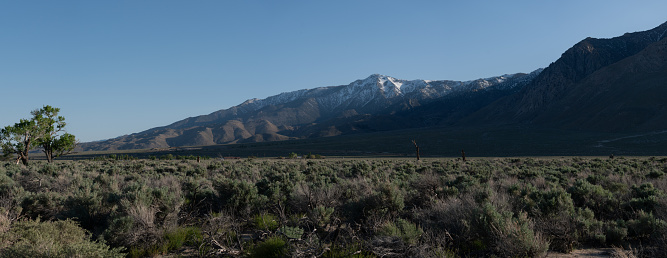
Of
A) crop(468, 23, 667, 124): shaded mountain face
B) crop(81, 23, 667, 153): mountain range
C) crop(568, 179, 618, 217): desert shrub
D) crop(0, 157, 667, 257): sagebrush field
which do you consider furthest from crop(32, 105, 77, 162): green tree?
crop(468, 23, 667, 124): shaded mountain face

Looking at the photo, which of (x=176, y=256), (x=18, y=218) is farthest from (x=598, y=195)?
(x=18, y=218)

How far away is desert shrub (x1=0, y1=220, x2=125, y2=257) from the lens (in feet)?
13.5

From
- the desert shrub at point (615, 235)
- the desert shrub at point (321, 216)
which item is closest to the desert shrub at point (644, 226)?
the desert shrub at point (615, 235)

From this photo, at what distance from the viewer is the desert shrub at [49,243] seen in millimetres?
4129

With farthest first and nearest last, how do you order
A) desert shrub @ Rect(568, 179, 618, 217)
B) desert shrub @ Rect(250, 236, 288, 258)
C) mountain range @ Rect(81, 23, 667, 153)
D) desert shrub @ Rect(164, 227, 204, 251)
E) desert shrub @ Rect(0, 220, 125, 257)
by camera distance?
1. mountain range @ Rect(81, 23, 667, 153)
2. desert shrub @ Rect(568, 179, 618, 217)
3. desert shrub @ Rect(164, 227, 204, 251)
4. desert shrub @ Rect(250, 236, 288, 258)
5. desert shrub @ Rect(0, 220, 125, 257)

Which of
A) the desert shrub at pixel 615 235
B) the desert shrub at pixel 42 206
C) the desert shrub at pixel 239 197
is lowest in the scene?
the desert shrub at pixel 615 235

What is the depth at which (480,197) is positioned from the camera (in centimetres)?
764

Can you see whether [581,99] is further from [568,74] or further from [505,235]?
[505,235]

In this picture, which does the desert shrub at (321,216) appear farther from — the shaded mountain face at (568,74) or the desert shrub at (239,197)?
the shaded mountain face at (568,74)

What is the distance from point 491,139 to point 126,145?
614 feet

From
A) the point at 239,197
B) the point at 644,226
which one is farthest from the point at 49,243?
the point at 644,226

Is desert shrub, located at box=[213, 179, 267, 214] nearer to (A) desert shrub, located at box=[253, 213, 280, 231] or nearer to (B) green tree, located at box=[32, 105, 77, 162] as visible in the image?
(A) desert shrub, located at box=[253, 213, 280, 231]

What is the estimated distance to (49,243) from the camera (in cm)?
452

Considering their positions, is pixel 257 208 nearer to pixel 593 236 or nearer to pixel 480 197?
pixel 480 197
